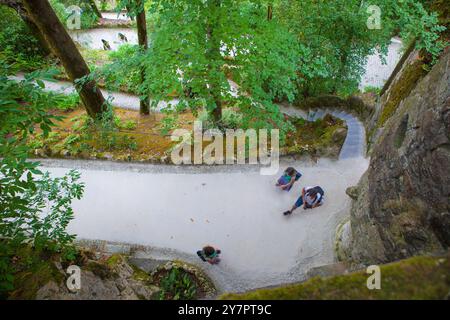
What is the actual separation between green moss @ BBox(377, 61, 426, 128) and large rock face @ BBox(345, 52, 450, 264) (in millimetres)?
3224

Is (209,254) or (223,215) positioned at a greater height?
(223,215)

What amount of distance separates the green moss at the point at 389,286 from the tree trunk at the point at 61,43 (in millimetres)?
7646

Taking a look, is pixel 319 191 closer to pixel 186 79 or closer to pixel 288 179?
pixel 288 179

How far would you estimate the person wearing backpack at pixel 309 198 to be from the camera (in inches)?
324

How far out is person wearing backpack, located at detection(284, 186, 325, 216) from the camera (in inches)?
324

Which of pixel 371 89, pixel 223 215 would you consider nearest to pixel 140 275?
pixel 223 215

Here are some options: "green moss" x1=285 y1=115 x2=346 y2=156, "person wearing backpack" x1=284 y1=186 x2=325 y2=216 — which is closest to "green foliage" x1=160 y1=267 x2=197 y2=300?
"person wearing backpack" x1=284 y1=186 x2=325 y2=216

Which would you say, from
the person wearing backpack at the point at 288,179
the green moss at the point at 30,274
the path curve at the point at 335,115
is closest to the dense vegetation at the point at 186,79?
the green moss at the point at 30,274

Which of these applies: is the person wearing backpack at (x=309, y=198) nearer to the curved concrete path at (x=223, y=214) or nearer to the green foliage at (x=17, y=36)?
the curved concrete path at (x=223, y=214)

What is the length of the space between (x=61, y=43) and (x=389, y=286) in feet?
31.3

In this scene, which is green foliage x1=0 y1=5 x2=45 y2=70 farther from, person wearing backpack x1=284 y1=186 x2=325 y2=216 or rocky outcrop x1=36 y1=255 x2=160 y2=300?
person wearing backpack x1=284 y1=186 x2=325 y2=216

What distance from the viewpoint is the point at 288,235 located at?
317 inches

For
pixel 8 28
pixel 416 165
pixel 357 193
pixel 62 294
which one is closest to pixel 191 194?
pixel 357 193

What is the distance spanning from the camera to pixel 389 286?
2.25m
